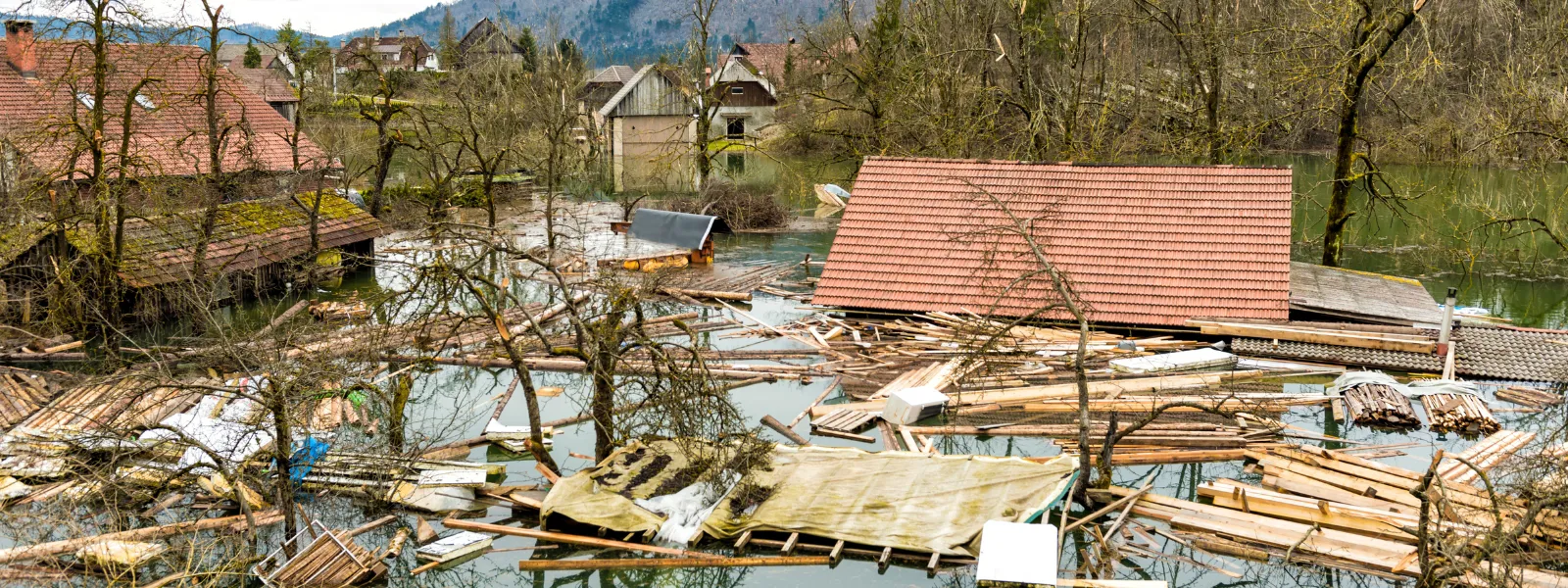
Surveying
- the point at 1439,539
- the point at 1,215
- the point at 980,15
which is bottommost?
the point at 1439,539

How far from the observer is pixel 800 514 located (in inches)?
477

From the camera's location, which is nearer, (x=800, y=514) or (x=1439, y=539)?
(x=1439, y=539)

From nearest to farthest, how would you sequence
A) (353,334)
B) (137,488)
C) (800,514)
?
(800,514) → (137,488) → (353,334)

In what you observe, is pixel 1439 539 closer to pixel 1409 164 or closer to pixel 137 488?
pixel 137 488

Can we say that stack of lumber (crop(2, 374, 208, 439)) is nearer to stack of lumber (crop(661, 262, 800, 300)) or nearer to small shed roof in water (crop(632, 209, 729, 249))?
stack of lumber (crop(661, 262, 800, 300))

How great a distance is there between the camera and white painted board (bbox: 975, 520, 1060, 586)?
10234mm

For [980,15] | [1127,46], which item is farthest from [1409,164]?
[980,15]

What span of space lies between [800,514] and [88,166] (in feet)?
68.8

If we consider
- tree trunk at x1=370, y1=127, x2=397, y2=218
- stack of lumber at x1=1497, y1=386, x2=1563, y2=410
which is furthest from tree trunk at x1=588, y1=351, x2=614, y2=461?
tree trunk at x1=370, y1=127, x2=397, y2=218

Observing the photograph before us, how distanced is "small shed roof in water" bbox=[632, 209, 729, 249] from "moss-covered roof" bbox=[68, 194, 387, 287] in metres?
6.83

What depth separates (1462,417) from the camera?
49.0ft

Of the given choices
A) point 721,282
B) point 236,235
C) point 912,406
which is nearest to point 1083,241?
point 912,406

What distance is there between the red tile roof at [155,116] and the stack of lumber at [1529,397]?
2134cm

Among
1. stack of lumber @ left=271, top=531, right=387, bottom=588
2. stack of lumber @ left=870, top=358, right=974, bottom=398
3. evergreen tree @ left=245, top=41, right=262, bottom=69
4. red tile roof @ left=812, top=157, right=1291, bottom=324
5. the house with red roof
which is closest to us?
stack of lumber @ left=271, top=531, right=387, bottom=588
